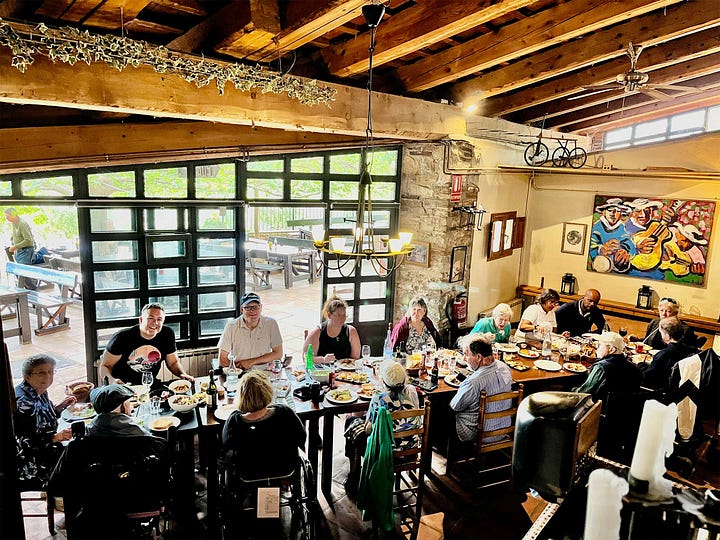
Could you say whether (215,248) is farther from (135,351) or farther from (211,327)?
(135,351)

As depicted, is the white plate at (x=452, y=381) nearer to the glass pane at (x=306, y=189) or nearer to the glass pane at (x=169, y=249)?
the glass pane at (x=306, y=189)

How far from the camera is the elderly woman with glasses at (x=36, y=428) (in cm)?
342

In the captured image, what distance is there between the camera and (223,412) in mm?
3865

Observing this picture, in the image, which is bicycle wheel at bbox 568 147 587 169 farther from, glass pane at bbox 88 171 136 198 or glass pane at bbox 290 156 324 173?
glass pane at bbox 88 171 136 198

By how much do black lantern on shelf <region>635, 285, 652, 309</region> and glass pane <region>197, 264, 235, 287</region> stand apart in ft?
20.2

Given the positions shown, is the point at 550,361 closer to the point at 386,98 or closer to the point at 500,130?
the point at 386,98

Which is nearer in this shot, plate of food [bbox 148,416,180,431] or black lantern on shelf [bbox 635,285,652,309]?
plate of food [bbox 148,416,180,431]

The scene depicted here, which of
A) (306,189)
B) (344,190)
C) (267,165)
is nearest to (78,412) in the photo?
(267,165)

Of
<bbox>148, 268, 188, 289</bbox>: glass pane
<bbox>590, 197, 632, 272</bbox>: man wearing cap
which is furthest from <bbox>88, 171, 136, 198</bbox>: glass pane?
<bbox>590, 197, 632, 272</bbox>: man wearing cap

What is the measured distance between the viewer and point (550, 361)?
5430 mm

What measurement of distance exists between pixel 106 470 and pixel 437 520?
98.1 inches

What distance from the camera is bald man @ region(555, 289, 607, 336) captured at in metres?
6.73

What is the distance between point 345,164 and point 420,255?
160cm

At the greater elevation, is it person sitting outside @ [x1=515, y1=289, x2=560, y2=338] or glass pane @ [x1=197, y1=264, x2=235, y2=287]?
glass pane @ [x1=197, y1=264, x2=235, y2=287]
